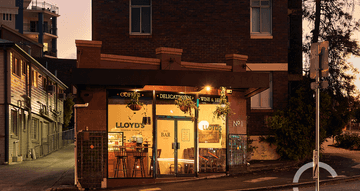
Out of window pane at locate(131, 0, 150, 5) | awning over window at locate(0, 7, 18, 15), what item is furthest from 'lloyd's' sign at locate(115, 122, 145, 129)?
awning over window at locate(0, 7, 18, 15)

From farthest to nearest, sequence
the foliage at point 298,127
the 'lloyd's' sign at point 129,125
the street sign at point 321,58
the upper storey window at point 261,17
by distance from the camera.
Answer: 1. the upper storey window at point 261,17
2. the foliage at point 298,127
3. the 'lloyd's' sign at point 129,125
4. the street sign at point 321,58

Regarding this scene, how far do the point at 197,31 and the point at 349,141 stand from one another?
486 inches

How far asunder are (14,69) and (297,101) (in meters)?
15.6

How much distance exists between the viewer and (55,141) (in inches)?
1489

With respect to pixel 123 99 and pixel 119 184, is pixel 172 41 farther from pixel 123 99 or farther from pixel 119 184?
pixel 119 184

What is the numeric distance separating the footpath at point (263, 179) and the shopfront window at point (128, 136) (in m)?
0.75

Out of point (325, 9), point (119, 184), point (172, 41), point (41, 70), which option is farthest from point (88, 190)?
point (41, 70)

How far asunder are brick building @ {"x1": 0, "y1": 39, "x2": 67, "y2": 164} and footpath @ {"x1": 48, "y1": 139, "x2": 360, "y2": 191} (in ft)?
33.0

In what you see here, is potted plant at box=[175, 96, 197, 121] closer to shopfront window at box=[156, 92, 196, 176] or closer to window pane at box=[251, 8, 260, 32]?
shopfront window at box=[156, 92, 196, 176]

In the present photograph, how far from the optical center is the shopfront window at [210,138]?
15977 mm

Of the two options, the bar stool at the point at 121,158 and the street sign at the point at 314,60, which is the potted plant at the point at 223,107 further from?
the street sign at the point at 314,60

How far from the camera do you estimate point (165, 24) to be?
66.0 feet

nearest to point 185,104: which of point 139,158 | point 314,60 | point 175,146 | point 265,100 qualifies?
point 175,146

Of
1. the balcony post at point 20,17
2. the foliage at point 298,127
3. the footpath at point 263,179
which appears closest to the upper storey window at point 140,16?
the foliage at point 298,127
